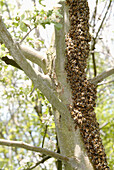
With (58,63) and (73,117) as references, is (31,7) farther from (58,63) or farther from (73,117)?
(73,117)

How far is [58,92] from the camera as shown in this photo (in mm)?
3010

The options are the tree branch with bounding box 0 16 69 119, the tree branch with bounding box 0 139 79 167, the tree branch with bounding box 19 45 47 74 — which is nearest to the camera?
the tree branch with bounding box 0 16 69 119

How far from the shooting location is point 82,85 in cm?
302

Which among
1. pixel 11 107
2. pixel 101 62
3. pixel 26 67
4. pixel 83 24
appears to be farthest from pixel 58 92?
pixel 101 62

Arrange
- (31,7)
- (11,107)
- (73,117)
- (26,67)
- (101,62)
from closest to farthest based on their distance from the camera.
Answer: (31,7), (26,67), (73,117), (11,107), (101,62)

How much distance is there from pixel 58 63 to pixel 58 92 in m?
0.39

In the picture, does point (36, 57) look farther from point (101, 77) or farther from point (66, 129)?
point (66, 129)

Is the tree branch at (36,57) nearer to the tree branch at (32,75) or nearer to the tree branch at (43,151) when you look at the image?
the tree branch at (32,75)

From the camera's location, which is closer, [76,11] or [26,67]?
[26,67]

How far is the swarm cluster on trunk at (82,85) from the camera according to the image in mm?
2793

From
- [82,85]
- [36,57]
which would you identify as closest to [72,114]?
[82,85]

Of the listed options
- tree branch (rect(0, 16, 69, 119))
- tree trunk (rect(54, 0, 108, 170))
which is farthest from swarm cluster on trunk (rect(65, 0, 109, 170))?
tree branch (rect(0, 16, 69, 119))

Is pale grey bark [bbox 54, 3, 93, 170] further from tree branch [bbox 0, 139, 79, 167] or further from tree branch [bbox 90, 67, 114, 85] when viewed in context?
tree branch [bbox 90, 67, 114, 85]

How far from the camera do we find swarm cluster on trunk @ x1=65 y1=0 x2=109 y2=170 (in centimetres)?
279
